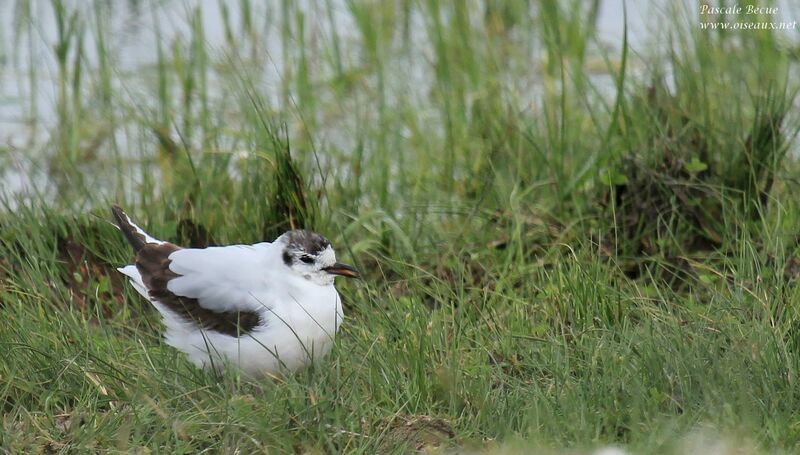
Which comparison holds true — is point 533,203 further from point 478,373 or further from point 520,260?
point 478,373

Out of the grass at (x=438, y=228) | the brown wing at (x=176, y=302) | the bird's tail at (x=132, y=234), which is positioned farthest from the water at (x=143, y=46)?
the brown wing at (x=176, y=302)

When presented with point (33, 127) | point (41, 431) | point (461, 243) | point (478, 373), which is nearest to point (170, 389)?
point (41, 431)

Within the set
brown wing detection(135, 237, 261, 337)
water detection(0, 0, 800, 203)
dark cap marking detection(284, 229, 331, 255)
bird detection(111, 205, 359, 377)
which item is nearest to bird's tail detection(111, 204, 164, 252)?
brown wing detection(135, 237, 261, 337)

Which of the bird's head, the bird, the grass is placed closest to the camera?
the grass

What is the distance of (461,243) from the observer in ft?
19.0

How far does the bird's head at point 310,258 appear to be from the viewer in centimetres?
451

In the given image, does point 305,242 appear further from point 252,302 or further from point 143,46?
point 143,46

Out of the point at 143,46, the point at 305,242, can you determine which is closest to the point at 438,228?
the point at 305,242

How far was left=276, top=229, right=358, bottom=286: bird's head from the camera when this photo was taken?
451 cm

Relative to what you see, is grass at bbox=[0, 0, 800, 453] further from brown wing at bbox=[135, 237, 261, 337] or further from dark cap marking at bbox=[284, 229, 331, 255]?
dark cap marking at bbox=[284, 229, 331, 255]

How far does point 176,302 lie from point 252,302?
0.31 metres

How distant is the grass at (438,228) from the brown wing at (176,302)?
0.18 meters

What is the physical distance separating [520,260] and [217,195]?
4.72 feet

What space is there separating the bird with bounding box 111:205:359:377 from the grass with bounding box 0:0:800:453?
85mm
